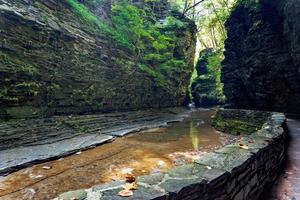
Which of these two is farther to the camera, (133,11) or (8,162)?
(133,11)

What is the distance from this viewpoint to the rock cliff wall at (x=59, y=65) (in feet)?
31.3

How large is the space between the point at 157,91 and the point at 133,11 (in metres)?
6.90

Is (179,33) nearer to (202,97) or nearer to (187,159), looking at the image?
(202,97)

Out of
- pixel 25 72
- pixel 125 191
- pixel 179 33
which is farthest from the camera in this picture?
pixel 179 33

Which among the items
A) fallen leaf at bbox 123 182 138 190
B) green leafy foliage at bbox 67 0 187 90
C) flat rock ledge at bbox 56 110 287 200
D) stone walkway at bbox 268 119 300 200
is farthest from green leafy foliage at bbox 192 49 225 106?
fallen leaf at bbox 123 182 138 190

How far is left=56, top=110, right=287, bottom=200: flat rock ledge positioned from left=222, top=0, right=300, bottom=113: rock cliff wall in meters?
11.8

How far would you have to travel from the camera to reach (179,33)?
2491 centimetres

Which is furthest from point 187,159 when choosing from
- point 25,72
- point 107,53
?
point 107,53

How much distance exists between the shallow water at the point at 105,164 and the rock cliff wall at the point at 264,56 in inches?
302

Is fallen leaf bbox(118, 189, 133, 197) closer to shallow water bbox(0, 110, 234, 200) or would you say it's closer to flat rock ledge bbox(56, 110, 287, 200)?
flat rock ledge bbox(56, 110, 287, 200)

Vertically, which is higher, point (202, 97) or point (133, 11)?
point (133, 11)

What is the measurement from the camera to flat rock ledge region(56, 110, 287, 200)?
2.21 m

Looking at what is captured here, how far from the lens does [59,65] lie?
11.6m

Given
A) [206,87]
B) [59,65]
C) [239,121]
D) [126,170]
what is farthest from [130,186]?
[206,87]
